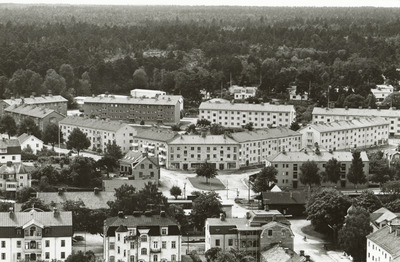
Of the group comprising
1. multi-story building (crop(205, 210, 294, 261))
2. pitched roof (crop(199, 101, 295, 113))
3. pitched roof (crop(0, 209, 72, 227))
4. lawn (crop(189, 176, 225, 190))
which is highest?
pitched roof (crop(0, 209, 72, 227))

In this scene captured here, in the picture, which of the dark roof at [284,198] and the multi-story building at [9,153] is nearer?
the dark roof at [284,198]

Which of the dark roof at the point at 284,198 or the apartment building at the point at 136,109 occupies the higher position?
the dark roof at the point at 284,198

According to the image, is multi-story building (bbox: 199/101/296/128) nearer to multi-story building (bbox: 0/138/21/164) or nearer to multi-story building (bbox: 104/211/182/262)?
multi-story building (bbox: 0/138/21/164)

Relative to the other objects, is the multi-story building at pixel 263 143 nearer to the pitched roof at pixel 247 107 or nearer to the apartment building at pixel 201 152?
the apartment building at pixel 201 152

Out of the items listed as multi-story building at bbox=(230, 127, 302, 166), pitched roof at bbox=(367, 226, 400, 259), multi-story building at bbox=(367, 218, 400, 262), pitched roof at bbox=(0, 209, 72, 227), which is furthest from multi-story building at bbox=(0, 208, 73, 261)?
multi-story building at bbox=(230, 127, 302, 166)

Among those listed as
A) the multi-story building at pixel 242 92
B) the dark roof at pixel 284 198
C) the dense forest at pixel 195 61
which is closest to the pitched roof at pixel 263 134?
the dark roof at pixel 284 198

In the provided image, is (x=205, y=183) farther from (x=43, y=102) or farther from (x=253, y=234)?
(x=43, y=102)

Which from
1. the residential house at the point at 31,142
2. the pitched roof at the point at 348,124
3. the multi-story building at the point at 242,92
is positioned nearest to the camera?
the residential house at the point at 31,142
